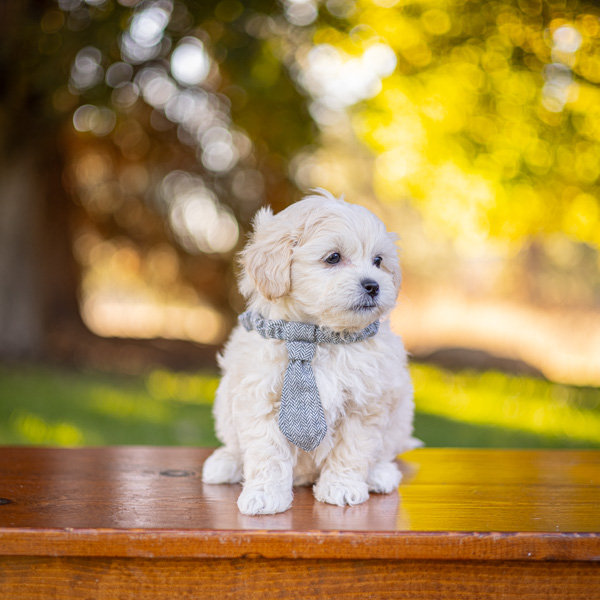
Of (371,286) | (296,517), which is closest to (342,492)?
(296,517)

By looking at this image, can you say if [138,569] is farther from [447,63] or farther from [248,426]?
[447,63]

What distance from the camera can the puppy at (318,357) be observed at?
Answer: 2.34 m

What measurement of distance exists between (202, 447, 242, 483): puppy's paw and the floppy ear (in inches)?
31.4

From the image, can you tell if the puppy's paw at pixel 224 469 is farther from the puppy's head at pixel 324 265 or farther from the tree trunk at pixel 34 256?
the tree trunk at pixel 34 256

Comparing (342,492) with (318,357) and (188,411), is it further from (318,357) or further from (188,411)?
(188,411)

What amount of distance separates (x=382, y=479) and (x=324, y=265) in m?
0.90

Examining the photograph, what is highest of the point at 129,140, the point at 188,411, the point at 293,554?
the point at 129,140

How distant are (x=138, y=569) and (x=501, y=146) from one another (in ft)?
24.1

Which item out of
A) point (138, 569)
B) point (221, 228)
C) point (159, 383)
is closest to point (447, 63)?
point (221, 228)

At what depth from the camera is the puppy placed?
234 centimetres

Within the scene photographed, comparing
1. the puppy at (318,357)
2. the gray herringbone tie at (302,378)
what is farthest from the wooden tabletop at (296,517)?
the gray herringbone tie at (302,378)

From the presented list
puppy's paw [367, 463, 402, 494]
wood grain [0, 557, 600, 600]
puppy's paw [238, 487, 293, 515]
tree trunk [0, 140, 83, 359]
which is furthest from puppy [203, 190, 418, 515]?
tree trunk [0, 140, 83, 359]

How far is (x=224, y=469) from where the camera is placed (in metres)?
2.79

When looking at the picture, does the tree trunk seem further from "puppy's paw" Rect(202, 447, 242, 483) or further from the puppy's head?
the puppy's head
